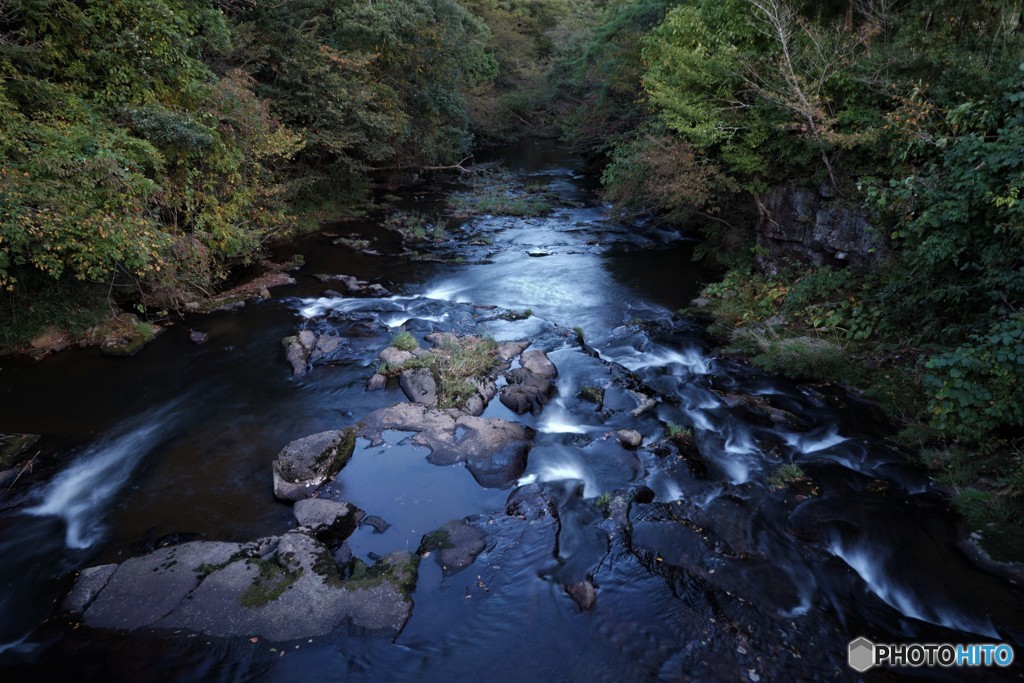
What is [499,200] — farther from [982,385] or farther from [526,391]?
[982,385]

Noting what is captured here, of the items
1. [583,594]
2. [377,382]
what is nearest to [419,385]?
[377,382]

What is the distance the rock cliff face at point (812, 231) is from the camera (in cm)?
1065

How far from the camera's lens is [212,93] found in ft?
39.8

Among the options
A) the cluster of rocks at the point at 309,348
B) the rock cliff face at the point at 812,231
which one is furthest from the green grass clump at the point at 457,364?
the rock cliff face at the point at 812,231

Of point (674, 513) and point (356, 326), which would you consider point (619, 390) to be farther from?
point (356, 326)

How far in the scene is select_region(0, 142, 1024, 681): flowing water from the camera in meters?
4.95

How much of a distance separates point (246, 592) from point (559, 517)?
3394mm

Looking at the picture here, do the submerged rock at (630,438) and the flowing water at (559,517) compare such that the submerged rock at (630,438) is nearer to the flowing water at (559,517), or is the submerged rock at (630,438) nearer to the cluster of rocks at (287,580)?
the flowing water at (559,517)

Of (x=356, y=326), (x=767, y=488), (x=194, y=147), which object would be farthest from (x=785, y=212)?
(x=194, y=147)

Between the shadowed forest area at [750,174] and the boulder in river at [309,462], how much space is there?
14.3 feet

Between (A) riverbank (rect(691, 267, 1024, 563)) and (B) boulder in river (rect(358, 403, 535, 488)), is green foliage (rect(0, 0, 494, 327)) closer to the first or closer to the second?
(B) boulder in river (rect(358, 403, 535, 488))

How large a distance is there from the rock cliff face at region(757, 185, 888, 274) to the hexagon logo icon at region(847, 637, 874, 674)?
747 cm

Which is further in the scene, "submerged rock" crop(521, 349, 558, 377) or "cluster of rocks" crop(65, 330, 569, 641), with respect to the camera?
"submerged rock" crop(521, 349, 558, 377)

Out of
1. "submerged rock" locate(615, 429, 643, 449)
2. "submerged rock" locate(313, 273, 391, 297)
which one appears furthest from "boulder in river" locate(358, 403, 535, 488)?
"submerged rock" locate(313, 273, 391, 297)
